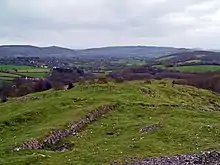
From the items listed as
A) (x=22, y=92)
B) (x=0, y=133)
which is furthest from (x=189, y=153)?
(x=22, y=92)

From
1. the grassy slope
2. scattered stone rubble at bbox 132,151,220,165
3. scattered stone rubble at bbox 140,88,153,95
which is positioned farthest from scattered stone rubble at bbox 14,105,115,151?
scattered stone rubble at bbox 140,88,153,95

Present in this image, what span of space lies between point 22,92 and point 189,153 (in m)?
84.6

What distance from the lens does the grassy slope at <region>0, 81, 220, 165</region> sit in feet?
99.9

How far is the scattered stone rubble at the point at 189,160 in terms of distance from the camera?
26438mm

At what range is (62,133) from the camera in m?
39.0

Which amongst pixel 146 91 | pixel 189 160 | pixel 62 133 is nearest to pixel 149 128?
pixel 62 133

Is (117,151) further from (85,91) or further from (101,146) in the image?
(85,91)

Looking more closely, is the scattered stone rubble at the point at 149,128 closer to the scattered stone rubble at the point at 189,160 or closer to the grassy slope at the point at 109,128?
the grassy slope at the point at 109,128

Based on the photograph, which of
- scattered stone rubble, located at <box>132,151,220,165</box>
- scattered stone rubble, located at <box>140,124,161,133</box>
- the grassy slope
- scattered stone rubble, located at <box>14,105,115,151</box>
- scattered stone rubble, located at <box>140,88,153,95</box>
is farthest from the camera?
scattered stone rubble, located at <box>140,88,153,95</box>

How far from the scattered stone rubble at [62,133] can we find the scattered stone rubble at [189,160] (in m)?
10.8

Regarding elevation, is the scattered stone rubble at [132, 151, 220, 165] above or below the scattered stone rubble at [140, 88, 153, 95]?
above

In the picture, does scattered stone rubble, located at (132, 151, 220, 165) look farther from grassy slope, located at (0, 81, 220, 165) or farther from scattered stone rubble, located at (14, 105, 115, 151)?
scattered stone rubble, located at (14, 105, 115, 151)

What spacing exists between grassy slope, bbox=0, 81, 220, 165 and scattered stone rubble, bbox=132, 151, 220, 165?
196 centimetres

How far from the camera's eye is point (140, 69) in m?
190
